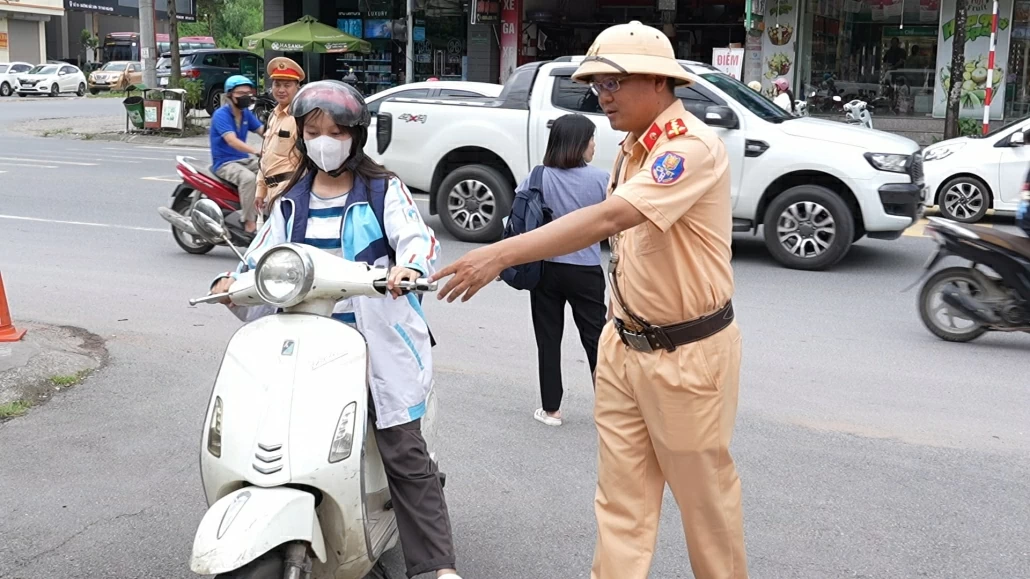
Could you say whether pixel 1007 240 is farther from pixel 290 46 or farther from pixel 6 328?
pixel 290 46

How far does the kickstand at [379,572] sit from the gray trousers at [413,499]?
27 centimetres

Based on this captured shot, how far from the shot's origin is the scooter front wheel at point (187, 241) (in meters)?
10.5

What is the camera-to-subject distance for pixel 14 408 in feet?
18.9

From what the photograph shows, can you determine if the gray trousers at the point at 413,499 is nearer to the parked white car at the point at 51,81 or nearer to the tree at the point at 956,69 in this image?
the tree at the point at 956,69

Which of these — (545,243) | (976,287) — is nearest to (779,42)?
(976,287)

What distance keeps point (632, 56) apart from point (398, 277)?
891mm

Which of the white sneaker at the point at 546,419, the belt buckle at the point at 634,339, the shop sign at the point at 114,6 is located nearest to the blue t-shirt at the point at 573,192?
the white sneaker at the point at 546,419

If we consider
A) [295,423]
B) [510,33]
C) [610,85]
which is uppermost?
[510,33]

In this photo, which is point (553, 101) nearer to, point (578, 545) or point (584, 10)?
point (578, 545)

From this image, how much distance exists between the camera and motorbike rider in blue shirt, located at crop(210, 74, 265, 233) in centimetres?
988

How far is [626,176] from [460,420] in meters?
2.76

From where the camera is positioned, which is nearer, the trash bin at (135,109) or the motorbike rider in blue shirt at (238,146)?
the motorbike rider in blue shirt at (238,146)

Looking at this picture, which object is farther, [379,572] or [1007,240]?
[1007,240]

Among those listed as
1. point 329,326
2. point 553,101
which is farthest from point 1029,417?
point 553,101
